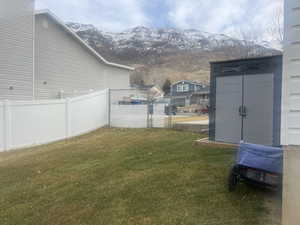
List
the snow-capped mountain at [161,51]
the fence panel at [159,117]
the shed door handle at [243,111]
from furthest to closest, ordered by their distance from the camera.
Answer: the snow-capped mountain at [161,51] < the fence panel at [159,117] < the shed door handle at [243,111]

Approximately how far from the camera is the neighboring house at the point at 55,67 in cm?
1095

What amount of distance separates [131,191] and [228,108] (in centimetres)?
370

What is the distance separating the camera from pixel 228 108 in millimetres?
6410

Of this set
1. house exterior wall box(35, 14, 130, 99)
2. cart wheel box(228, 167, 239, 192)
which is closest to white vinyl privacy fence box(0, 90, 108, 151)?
house exterior wall box(35, 14, 130, 99)

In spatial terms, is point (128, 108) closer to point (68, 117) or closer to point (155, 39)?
point (68, 117)

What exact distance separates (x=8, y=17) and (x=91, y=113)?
5263 mm

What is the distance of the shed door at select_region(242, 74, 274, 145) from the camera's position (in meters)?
5.75

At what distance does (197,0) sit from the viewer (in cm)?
1727

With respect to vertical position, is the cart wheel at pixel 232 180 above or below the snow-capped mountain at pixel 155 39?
below

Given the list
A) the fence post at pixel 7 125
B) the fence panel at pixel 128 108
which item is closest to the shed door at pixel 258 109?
the fence panel at pixel 128 108

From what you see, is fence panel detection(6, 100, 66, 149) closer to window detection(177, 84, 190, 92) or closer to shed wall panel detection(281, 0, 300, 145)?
shed wall panel detection(281, 0, 300, 145)

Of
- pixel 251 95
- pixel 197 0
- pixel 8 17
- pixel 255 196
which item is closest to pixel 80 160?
pixel 255 196

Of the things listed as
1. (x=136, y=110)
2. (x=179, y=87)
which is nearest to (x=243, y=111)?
(x=136, y=110)

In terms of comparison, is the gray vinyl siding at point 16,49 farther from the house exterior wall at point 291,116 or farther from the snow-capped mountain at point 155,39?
the snow-capped mountain at point 155,39
